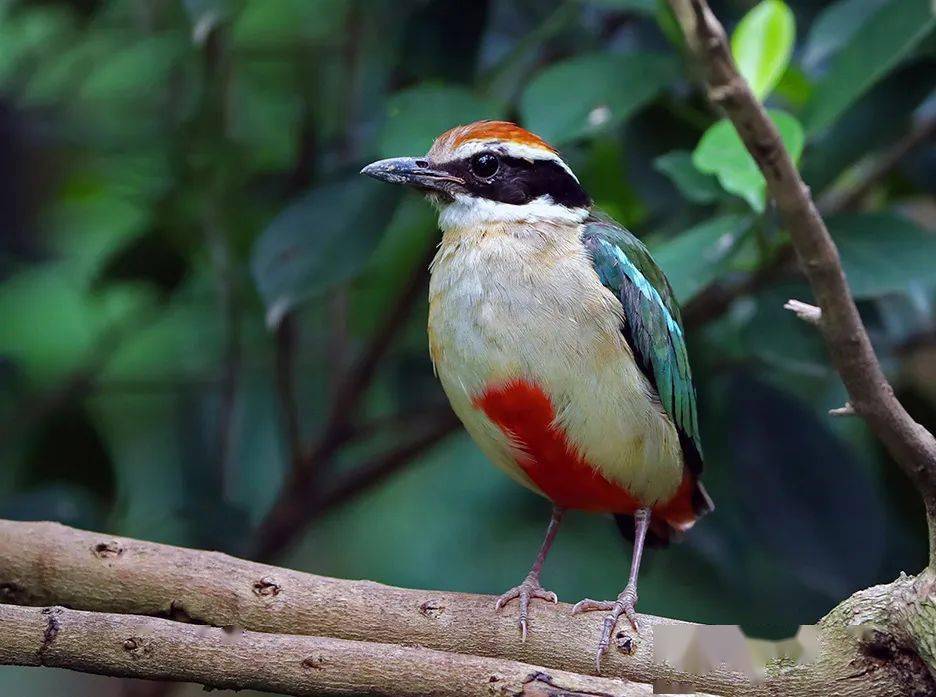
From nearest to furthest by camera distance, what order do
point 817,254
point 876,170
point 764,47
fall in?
point 817,254 < point 764,47 < point 876,170

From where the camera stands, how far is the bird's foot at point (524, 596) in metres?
3.43

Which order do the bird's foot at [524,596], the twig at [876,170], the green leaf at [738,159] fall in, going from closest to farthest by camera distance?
the bird's foot at [524,596]
the green leaf at [738,159]
the twig at [876,170]

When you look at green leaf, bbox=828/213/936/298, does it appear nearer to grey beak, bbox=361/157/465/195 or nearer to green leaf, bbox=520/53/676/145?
green leaf, bbox=520/53/676/145

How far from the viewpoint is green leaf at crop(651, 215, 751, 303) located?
3.86m

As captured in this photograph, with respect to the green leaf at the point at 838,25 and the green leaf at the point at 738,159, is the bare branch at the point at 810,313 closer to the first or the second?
the green leaf at the point at 738,159

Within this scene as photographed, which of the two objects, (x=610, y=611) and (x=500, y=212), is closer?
(x=610, y=611)

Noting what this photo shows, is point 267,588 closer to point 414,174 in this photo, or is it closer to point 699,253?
point 414,174

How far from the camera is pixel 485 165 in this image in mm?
4102

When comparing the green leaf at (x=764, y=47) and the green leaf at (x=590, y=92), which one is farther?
the green leaf at (x=590, y=92)

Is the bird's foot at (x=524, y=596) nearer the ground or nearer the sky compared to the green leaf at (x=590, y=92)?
nearer the ground

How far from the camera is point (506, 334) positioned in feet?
12.2

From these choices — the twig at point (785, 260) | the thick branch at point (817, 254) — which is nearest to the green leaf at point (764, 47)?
the twig at point (785, 260)

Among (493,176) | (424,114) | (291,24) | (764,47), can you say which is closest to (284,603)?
(493,176)

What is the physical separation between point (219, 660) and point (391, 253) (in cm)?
296
